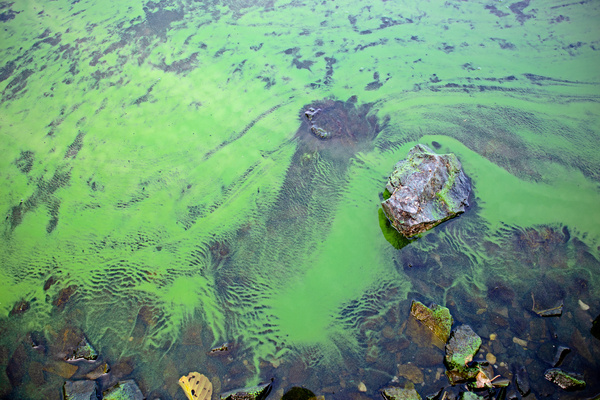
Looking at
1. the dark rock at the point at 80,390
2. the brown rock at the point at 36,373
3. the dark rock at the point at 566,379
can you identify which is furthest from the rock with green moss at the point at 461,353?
the brown rock at the point at 36,373

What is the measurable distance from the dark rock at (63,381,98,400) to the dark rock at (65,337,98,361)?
0.48ft

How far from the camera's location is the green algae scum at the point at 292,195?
7.22 feet

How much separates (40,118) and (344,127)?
3215 millimetres

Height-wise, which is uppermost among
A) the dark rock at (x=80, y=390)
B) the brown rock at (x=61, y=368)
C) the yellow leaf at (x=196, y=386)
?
the brown rock at (x=61, y=368)

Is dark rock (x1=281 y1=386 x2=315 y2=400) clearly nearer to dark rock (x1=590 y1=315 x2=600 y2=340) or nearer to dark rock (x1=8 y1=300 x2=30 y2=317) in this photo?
dark rock (x1=590 y1=315 x2=600 y2=340)

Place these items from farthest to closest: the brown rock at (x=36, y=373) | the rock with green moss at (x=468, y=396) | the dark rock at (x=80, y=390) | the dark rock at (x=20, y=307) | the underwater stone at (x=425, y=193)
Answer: the underwater stone at (x=425, y=193) → the dark rock at (x=20, y=307) → the brown rock at (x=36, y=373) → the dark rock at (x=80, y=390) → the rock with green moss at (x=468, y=396)

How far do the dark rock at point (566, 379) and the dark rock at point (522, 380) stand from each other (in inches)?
4.6

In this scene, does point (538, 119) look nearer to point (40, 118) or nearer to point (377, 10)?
point (377, 10)

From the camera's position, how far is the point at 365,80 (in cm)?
372

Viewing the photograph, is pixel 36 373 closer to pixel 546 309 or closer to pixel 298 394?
pixel 298 394

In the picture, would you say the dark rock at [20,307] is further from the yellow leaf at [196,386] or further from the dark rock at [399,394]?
the dark rock at [399,394]

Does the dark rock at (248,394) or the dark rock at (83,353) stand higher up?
the dark rock at (83,353)

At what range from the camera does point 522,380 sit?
2.01m

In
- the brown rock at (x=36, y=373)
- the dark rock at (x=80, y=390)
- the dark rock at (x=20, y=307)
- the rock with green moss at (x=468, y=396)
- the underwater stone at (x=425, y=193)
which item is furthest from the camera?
the underwater stone at (x=425, y=193)
